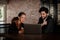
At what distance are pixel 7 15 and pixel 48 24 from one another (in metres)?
2.91

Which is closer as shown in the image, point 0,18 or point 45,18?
point 45,18

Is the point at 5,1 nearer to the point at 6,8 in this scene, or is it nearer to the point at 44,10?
the point at 6,8

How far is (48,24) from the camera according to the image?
279 cm

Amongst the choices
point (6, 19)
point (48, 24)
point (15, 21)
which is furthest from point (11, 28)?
point (6, 19)

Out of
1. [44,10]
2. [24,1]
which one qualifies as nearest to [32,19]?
[24,1]

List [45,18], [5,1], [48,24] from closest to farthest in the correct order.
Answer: [48,24] → [45,18] → [5,1]

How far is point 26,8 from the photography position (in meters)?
5.55

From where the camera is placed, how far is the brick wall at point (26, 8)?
5543 millimetres

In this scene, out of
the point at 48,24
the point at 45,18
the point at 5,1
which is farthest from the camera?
the point at 5,1

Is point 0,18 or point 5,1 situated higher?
point 5,1

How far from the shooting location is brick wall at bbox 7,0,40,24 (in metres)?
5.54

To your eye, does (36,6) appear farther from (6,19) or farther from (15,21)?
(15,21)

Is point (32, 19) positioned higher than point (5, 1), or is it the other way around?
point (5, 1)

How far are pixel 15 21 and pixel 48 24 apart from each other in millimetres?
528
